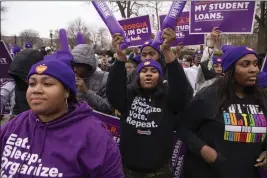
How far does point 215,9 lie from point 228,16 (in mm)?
250

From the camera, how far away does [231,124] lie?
2.24 m

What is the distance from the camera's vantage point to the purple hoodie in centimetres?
159

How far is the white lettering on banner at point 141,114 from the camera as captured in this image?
261cm

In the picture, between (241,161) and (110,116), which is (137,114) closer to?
(110,116)

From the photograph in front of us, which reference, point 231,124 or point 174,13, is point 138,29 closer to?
point 174,13

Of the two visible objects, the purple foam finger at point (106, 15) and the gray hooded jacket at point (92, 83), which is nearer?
the purple foam finger at point (106, 15)

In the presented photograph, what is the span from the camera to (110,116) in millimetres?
3352

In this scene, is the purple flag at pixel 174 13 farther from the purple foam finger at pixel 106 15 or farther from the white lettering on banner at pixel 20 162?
the white lettering on banner at pixel 20 162

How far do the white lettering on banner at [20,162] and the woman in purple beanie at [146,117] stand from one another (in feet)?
3.60

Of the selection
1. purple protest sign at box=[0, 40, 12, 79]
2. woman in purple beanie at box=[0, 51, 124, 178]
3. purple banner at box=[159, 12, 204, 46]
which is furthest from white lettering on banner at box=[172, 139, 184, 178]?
purple banner at box=[159, 12, 204, 46]

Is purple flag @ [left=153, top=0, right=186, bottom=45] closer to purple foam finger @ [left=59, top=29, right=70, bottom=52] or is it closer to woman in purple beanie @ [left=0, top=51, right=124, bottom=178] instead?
woman in purple beanie @ [left=0, top=51, right=124, bottom=178]

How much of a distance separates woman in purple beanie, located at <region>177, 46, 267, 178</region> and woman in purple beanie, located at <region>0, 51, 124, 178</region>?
0.91 metres

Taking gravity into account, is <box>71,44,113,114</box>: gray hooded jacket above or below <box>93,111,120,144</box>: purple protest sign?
above

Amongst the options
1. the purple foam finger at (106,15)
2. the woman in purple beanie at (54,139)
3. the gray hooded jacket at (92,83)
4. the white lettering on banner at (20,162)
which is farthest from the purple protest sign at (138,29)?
the white lettering on banner at (20,162)
